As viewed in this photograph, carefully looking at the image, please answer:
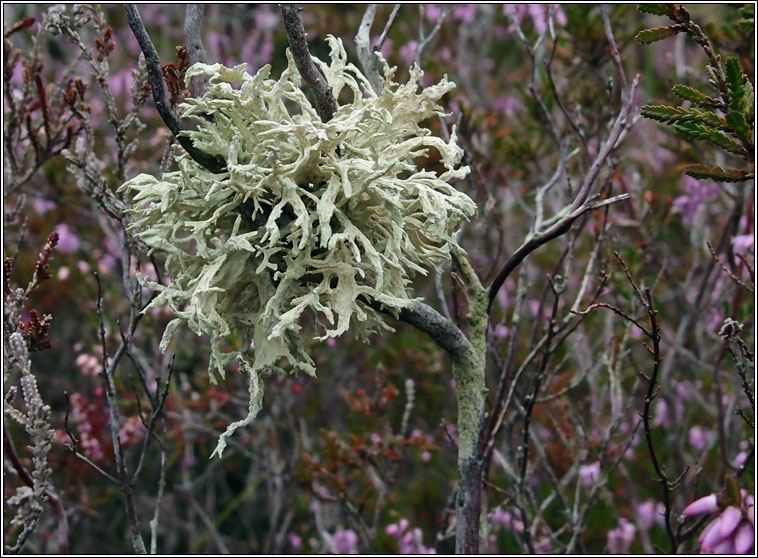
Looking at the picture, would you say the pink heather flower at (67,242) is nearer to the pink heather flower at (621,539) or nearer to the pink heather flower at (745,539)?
the pink heather flower at (621,539)

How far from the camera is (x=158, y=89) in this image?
104 cm

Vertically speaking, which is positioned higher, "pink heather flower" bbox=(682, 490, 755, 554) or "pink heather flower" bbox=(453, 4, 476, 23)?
"pink heather flower" bbox=(453, 4, 476, 23)

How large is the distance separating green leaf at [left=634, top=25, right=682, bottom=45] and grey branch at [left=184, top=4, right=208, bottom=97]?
67 cm

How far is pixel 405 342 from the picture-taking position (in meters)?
2.91

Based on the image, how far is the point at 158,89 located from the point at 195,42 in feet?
0.65

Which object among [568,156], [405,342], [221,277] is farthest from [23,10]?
[221,277]

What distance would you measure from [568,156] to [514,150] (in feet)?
2.77

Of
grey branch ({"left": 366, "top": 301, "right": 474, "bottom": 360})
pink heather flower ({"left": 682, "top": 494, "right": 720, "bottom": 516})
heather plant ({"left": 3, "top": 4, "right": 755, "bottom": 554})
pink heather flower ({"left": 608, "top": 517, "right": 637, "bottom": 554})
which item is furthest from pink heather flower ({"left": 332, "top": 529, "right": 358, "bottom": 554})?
grey branch ({"left": 366, "top": 301, "right": 474, "bottom": 360})

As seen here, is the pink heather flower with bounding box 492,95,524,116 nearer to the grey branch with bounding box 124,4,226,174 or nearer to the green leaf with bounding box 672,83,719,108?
the green leaf with bounding box 672,83,719,108

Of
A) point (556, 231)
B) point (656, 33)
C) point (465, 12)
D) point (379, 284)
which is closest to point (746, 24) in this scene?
point (656, 33)

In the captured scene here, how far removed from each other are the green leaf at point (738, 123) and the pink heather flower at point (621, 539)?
1.64 metres

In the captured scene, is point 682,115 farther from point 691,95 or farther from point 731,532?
point 731,532

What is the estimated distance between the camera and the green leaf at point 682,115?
1.07 metres

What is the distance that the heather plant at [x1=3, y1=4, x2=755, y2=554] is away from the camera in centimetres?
104
